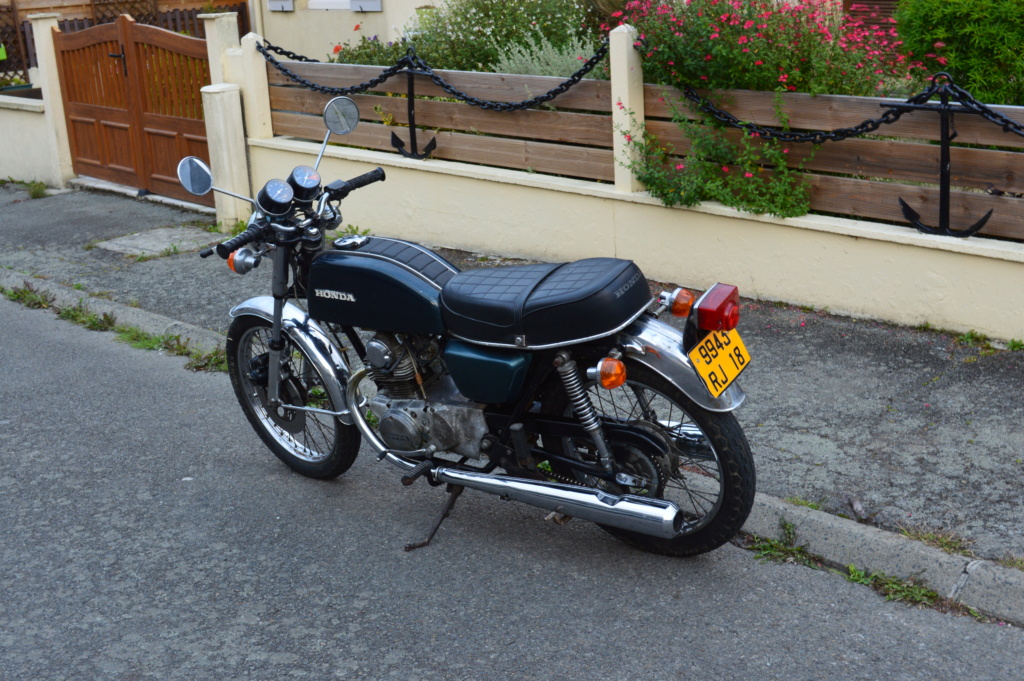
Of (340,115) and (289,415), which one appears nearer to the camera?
(340,115)

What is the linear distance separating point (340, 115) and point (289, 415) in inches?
53.3

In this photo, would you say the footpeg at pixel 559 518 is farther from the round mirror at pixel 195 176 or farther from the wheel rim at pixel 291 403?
the round mirror at pixel 195 176

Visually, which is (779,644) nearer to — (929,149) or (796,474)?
(796,474)

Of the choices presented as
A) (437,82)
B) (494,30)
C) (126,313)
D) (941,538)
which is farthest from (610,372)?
(494,30)

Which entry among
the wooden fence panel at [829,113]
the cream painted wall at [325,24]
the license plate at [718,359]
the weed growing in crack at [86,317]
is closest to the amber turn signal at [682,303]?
the license plate at [718,359]

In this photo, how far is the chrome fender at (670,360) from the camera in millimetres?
3682

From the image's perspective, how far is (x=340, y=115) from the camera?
450cm

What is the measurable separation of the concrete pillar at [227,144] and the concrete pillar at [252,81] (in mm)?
73

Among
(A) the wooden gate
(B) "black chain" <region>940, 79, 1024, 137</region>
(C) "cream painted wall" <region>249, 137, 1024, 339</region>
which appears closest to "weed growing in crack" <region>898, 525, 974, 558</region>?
(C) "cream painted wall" <region>249, 137, 1024, 339</region>

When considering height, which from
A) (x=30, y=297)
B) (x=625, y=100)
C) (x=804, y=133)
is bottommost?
(x=30, y=297)

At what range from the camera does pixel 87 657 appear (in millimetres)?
3660

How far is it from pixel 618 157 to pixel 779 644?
416cm

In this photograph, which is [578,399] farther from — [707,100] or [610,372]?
[707,100]

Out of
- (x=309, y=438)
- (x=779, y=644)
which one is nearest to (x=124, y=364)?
(x=309, y=438)
